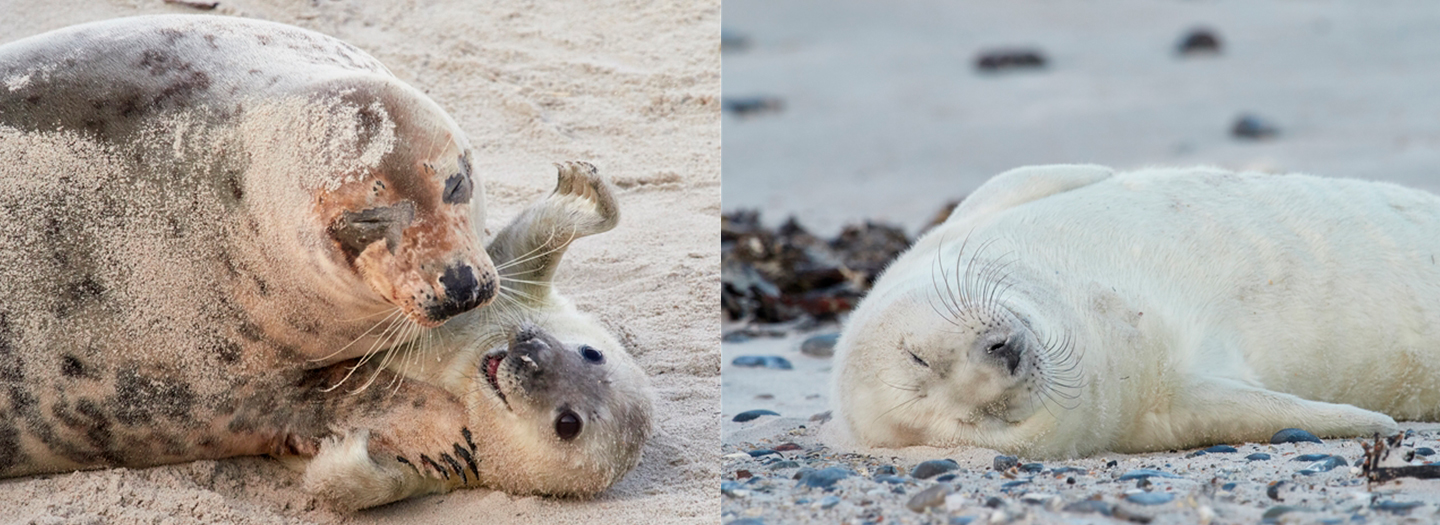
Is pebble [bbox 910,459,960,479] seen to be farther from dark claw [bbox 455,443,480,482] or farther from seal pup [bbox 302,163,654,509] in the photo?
dark claw [bbox 455,443,480,482]

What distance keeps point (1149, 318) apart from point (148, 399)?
8.16ft

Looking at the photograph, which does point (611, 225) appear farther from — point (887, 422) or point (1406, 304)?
point (1406, 304)

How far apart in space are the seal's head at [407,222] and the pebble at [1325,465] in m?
1.78

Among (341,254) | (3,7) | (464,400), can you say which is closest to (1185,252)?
(464,400)

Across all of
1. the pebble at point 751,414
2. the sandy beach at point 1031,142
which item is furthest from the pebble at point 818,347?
the pebble at point 751,414

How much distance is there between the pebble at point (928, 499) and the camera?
260 cm

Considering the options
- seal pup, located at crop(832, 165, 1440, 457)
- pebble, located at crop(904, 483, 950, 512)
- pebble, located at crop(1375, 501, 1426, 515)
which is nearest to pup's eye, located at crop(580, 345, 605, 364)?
seal pup, located at crop(832, 165, 1440, 457)

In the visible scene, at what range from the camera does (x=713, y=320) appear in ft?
14.4

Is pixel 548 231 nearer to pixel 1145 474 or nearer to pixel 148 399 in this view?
pixel 148 399

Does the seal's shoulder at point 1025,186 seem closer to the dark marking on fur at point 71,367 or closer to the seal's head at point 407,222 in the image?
the seal's head at point 407,222

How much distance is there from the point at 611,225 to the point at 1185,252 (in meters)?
1.59

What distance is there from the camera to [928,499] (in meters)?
2.62

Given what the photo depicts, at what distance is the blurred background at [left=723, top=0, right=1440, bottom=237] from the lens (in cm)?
783

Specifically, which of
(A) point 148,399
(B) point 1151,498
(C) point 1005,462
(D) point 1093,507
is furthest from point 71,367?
(B) point 1151,498
